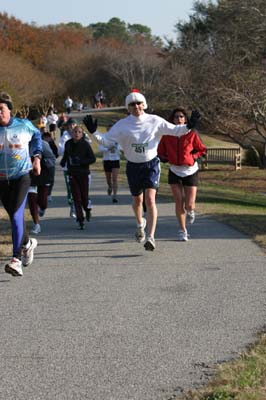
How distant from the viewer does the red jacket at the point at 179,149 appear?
9.98 metres

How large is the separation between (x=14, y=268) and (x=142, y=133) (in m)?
2.51

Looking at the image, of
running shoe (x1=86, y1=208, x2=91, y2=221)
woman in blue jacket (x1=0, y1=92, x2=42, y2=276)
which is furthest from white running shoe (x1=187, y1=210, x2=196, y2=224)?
woman in blue jacket (x1=0, y1=92, x2=42, y2=276)

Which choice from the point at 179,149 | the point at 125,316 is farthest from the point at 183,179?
the point at 125,316

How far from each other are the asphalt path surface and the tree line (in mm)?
21181

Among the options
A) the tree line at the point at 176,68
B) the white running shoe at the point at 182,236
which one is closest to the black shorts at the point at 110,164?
the white running shoe at the point at 182,236

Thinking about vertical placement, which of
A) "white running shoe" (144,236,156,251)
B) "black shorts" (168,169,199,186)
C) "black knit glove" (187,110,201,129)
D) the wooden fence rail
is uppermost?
"black knit glove" (187,110,201,129)

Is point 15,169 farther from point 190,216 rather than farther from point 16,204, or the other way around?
point 190,216

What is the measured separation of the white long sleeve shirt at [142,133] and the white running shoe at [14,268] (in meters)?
2.25

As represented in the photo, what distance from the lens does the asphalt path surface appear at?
4.47 meters

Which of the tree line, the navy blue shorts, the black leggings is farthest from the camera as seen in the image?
the tree line

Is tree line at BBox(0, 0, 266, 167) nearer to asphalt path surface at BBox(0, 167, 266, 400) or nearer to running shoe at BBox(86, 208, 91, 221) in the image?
running shoe at BBox(86, 208, 91, 221)

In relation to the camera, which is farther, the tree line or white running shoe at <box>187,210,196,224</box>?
the tree line

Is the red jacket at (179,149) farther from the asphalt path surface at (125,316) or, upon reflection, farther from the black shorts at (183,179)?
the asphalt path surface at (125,316)

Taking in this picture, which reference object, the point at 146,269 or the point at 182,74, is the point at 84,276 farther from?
the point at 182,74
